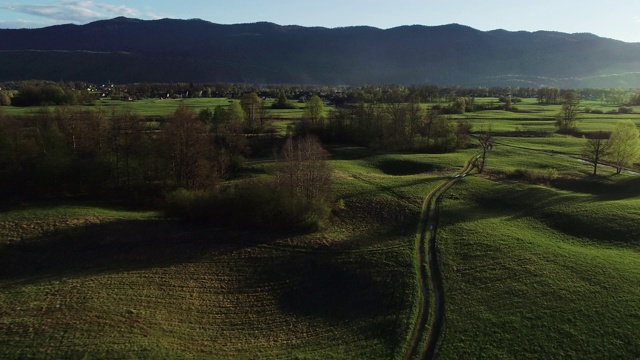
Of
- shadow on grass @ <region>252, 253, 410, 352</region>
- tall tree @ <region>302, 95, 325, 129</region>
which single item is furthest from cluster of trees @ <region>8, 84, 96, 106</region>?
shadow on grass @ <region>252, 253, 410, 352</region>

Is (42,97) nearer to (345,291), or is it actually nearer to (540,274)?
(345,291)

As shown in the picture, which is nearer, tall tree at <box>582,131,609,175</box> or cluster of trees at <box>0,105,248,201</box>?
cluster of trees at <box>0,105,248,201</box>

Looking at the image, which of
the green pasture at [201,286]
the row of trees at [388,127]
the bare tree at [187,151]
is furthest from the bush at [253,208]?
the row of trees at [388,127]

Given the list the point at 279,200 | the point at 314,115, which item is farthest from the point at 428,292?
the point at 314,115

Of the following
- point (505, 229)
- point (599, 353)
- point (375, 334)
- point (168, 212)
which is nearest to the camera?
point (599, 353)

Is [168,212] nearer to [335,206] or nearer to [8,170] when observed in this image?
[335,206]

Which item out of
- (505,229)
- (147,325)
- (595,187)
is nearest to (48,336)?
(147,325)

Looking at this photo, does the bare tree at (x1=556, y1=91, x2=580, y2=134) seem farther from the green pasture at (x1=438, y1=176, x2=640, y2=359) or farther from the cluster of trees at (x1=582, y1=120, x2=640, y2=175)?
the green pasture at (x1=438, y1=176, x2=640, y2=359)
